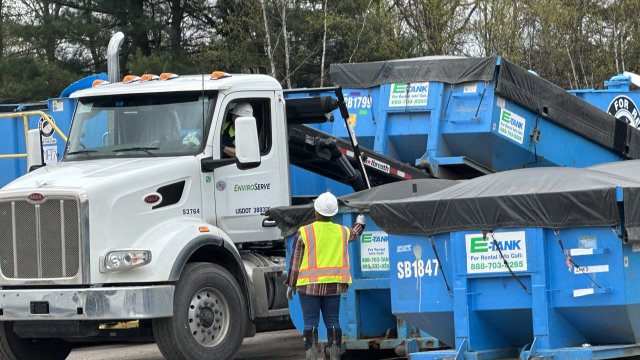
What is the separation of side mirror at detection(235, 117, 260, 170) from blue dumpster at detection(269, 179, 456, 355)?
539mm

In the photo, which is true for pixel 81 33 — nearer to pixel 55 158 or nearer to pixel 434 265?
pixel 55 158

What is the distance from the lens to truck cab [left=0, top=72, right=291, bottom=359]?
32.7ft

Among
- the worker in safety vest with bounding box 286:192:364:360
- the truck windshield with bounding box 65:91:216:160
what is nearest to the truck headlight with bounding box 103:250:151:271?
the truck windshield with bounding box 65:91:216:160

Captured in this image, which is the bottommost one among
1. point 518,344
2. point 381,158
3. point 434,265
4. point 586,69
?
point 518,344

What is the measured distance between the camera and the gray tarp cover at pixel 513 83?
13.1m

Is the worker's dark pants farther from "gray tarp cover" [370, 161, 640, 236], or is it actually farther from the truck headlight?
the truck headlight

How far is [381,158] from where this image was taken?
42.9 ft

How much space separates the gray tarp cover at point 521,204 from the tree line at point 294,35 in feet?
60.3

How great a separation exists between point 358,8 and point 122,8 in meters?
6.38

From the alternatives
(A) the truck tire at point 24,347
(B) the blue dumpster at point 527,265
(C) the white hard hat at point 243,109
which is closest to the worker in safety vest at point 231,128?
(C) the white hard hat at point 243,109

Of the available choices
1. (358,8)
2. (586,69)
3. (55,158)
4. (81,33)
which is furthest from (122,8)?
(55,158)

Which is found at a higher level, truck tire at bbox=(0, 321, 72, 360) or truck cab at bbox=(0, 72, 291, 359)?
truck cab at bbox=(0, 72, 291, 359)

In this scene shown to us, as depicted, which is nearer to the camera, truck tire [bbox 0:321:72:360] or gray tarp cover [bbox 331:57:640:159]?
truck tire [bbox 0:321:72:360]

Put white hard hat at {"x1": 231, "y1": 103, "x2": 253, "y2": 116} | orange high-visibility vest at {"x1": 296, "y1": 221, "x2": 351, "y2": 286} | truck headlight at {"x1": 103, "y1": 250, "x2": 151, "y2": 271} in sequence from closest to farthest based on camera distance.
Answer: orange high-visibility vest at {"x1": 296, "y1": 221, "x2": 351, "y2": 286}
truck headlight at {"x1": 103, "y1": 250, "x2": 151, "y2": 271}
white hard hat at {"x1": 231, "y1": 103, "x2": 253, "y2": 116}
